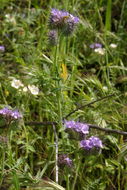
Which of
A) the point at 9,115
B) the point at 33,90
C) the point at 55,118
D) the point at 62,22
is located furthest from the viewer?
the point at 33,90

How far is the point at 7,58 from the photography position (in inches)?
114

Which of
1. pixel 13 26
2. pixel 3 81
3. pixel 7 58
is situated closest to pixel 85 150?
pixel 3 81

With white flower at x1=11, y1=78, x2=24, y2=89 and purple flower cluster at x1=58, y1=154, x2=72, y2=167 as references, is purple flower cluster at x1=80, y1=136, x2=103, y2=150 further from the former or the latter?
white flower at x1=11, y1=78, x2=24, y2=89

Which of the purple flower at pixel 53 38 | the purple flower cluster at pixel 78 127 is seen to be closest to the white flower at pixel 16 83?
the purple flower at pixel 53 38

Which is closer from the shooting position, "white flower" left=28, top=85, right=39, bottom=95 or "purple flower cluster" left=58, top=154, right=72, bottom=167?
"purple flower cluster" left=58, top=154, right=72, bottom=167

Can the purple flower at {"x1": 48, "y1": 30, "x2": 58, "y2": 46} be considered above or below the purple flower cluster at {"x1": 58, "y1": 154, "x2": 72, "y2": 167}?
above

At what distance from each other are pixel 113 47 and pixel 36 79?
3.34 ft

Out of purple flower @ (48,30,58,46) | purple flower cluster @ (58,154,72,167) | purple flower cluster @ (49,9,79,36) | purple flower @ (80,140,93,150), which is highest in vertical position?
purple flower cluster @ (49,9,79,36)

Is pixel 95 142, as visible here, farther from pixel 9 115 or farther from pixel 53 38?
pixel 53 38

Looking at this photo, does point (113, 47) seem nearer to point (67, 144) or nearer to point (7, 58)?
point (7, 58)

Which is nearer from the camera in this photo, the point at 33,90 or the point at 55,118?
the point at 55,118

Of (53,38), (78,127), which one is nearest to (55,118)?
(78,127)

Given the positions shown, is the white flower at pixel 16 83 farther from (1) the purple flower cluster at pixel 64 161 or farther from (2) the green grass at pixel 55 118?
(1) the purple flower cluster at pixel 64 161

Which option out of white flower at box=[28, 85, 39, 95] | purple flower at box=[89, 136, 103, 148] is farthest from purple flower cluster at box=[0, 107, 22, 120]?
white flower at box=[28, 85, 39, 95]
